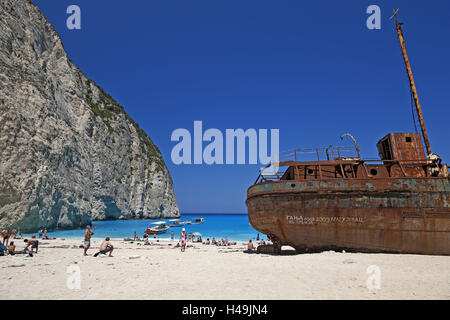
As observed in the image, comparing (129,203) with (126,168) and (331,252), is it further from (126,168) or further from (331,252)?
(331,252)

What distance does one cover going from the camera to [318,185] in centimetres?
1194

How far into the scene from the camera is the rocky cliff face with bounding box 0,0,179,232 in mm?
30625

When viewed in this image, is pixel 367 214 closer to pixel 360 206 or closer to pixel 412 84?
pixel 360 206

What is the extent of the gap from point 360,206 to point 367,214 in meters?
0.44

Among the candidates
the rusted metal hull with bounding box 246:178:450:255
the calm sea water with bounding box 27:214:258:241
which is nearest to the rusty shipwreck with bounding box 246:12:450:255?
the rusted metal hull with bounding box 246:178:450:255

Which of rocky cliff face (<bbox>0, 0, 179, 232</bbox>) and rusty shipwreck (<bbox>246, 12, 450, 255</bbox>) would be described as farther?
rocky cliff face (<bbox>0, 0, 179, 232</bbox>)

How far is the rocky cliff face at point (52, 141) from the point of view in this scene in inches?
1206

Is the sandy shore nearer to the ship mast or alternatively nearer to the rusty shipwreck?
the rusty shipwreck

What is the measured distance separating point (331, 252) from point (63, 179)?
41348 mm

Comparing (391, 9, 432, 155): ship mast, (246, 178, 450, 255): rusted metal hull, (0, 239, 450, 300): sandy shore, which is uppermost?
(391, 9, 432, 155): ship mast

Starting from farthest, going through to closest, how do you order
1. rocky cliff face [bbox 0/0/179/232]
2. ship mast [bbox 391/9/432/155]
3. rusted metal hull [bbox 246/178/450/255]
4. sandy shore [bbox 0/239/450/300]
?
rocky cliff face [bbox 0/0/179/232]
ship mast [bbox 391/9/432/155]
rusted metal hull [bbox 246/178/450/255]
sandy shore [bbox 0/239/450/300]

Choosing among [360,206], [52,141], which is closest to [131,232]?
[52,141]

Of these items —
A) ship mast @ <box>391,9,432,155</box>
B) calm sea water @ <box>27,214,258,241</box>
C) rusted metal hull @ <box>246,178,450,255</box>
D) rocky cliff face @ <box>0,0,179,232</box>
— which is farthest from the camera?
calm sea water @ <box>27,214,258,241</box>

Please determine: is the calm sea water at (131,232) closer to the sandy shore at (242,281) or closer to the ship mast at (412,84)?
the sandy shore at (242,281)
